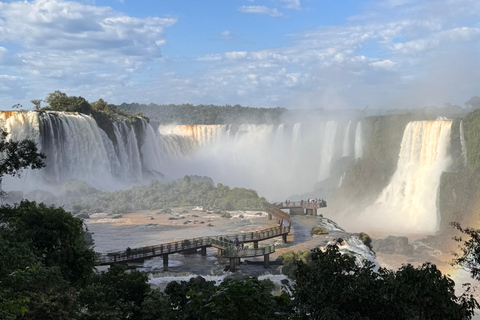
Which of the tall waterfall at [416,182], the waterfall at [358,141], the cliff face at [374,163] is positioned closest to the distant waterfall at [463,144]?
the tall waterfall at [416,182]

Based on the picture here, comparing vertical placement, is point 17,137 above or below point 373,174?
above

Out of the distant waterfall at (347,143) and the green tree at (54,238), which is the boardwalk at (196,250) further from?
the distant waterfall at (347,143)

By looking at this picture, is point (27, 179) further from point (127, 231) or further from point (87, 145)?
point (127, 231)

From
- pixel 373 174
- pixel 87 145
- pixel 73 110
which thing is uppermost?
pixel 73 110

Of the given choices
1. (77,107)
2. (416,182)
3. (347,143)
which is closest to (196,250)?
(416,182)

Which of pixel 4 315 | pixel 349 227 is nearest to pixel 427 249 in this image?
pixel 349 227

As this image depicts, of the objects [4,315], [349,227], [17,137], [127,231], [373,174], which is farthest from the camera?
[373,174]
